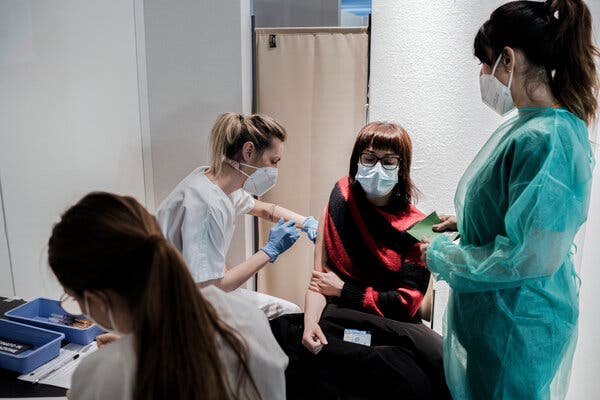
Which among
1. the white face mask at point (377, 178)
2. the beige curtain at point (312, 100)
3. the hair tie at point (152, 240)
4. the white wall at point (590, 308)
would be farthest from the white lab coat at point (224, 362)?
the white wall at point (590, 308)

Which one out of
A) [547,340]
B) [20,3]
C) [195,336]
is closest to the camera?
[195,336]

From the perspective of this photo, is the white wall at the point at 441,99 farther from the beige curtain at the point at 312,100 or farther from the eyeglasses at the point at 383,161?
the eyeglasses at the point at 383,161

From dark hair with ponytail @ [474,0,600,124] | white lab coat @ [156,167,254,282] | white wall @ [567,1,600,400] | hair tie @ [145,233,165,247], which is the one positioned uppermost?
dark hair with ponytail @ [474,0,600,124]

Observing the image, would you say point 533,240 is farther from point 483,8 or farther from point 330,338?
point 483,8

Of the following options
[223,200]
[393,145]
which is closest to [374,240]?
[393,145]

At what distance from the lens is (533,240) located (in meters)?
1.17

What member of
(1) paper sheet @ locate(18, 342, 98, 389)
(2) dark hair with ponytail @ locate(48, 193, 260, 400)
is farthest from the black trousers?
(2) dark hair with ponytail @ locate(48, 193, 260, 400)

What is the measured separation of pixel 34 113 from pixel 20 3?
0.37 m

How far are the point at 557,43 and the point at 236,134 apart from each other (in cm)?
110

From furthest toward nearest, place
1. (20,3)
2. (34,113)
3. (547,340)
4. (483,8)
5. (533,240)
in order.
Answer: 1. (483,8)
2. (34,113)
3. (20,3)
4. (547,340)
5. (533,240)

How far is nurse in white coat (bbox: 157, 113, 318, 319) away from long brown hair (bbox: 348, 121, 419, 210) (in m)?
0.33

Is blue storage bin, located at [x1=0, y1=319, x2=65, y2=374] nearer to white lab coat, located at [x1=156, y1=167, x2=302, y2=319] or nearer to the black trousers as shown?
white lab coat, located at [x1=156, y1=167, x2=302, y2=319]

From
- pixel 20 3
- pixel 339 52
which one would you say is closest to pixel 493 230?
pixel 339 52

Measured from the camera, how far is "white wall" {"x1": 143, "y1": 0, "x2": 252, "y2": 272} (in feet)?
6.93
